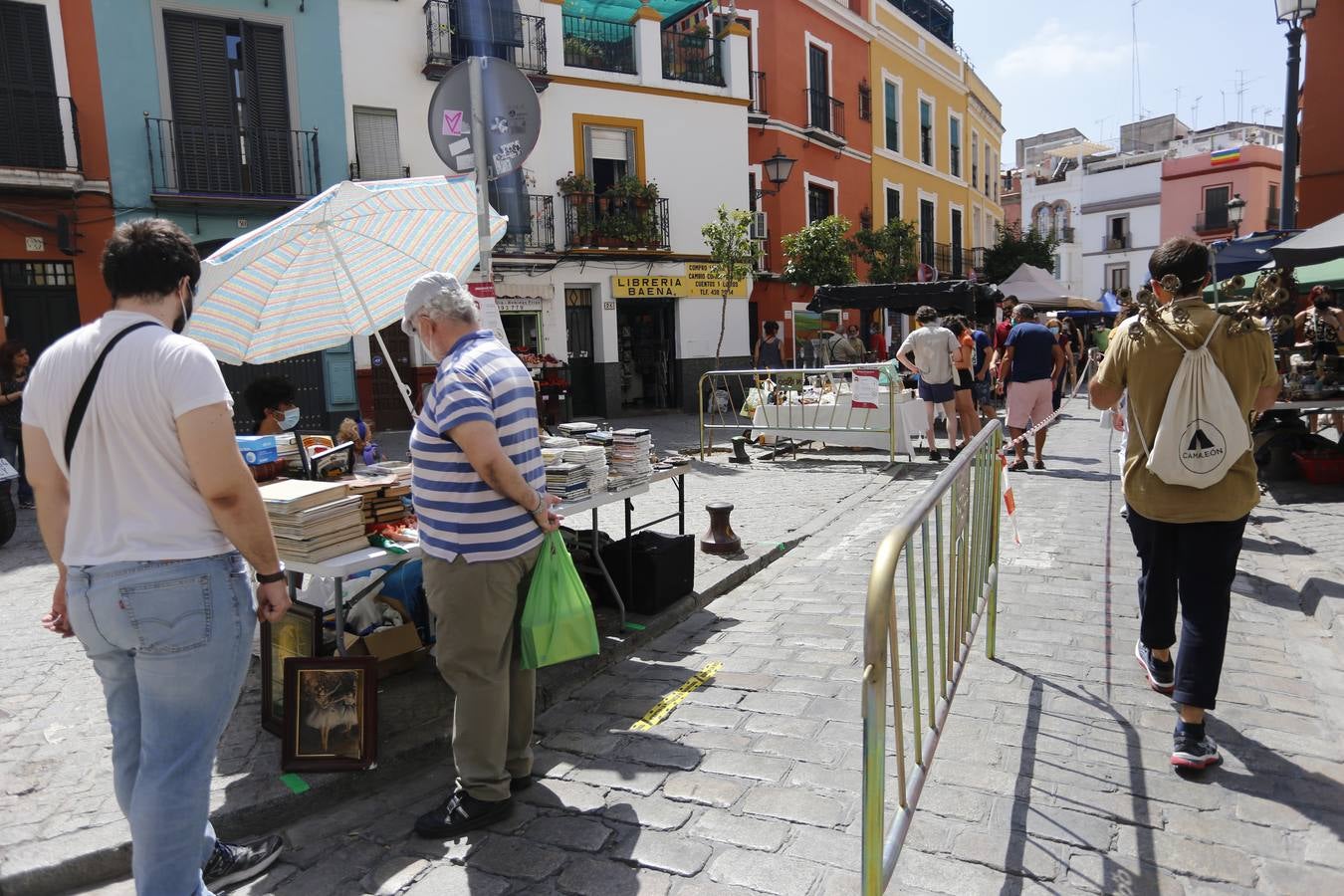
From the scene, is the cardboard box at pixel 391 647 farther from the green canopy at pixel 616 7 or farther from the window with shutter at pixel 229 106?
the green canopy at pixel 616 7

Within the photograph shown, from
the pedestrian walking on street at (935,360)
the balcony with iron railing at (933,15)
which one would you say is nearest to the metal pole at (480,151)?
the pedestrian walking on street at (935,360)

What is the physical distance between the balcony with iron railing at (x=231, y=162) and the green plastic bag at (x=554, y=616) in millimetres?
13747

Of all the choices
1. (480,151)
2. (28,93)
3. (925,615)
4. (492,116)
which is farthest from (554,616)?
(28,93)

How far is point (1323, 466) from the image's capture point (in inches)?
325

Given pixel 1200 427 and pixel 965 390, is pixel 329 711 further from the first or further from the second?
pixel 965 390

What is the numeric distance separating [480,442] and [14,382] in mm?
8928

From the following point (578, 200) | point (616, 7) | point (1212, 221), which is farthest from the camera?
point (1212, 221)

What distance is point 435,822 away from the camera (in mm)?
3086

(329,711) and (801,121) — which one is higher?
(801,121)

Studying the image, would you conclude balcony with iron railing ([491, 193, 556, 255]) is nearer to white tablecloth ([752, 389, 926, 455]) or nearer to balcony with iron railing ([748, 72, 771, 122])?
balcony with iron railing ([748, 72, 771, 122])

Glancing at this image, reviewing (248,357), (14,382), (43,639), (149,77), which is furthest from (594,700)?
(149,77)

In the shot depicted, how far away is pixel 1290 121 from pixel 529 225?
12920 millimetres

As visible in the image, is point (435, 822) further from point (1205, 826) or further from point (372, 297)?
point (372, 297)

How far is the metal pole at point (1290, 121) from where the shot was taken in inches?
422
